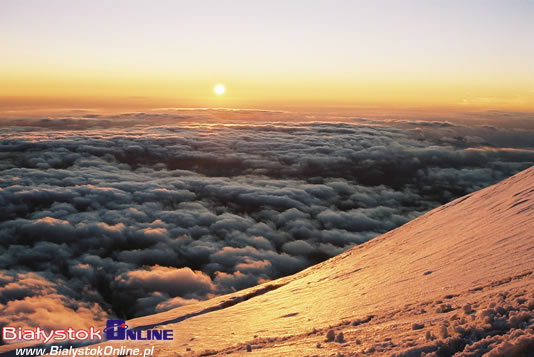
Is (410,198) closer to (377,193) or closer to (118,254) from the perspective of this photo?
(377,193)

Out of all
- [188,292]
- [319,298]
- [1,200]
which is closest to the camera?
[319,298]

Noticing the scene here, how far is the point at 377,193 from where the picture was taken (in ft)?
504

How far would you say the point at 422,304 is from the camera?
5523 millimetres

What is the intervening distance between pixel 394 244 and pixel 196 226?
6893 cm

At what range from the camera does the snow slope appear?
374 centimetres

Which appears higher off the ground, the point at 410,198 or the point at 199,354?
the point at 199,354

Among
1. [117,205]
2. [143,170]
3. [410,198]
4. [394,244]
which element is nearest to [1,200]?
[117,205]

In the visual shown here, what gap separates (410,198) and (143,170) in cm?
12143

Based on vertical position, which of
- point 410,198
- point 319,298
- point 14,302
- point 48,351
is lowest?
point 410,198

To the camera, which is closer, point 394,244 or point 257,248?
point 394,244

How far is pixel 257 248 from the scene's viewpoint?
2854 inches

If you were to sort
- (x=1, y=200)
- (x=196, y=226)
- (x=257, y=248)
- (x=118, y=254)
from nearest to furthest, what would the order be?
(x=118, y=254), (x=257, y=248), (x=196, y=226), (x=1, y=200)

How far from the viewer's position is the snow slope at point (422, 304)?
374cm

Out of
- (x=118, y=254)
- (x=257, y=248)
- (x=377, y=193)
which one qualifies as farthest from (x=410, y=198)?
(x=118, y=254)
